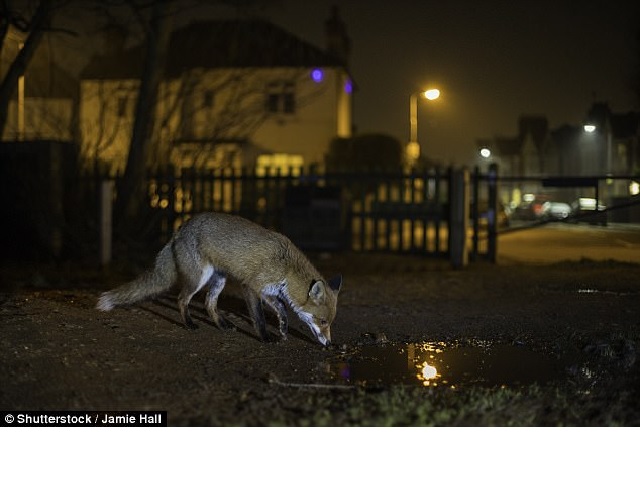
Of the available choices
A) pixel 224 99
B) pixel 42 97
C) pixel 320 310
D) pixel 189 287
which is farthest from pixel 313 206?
pixel 224 99

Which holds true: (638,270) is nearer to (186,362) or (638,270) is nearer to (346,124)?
(186,362)

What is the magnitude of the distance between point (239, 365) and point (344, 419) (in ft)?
6.81

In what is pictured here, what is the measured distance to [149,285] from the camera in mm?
9328

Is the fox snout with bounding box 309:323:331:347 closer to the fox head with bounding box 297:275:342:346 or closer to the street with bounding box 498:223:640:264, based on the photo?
the fox head with bounding box 297:275:342:346

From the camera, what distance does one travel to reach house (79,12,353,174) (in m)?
19.0

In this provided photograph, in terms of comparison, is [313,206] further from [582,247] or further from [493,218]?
[582,247]

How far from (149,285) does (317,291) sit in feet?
7.11

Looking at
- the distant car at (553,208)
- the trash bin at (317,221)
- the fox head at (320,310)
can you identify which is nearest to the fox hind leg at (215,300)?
the fox head at (320,310)

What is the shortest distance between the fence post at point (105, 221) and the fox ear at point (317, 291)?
26.8 ft

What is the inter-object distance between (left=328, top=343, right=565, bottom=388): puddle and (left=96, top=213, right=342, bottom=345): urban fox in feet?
2.31

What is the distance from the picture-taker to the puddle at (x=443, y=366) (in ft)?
22.8

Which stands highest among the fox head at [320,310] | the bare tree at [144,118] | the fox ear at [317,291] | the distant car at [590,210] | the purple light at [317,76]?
the purple light at [317,76]

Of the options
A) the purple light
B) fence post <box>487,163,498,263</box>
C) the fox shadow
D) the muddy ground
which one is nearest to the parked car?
the purple light

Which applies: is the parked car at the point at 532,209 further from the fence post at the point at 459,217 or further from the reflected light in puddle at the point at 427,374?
the reflected light in puddle at the point at 427,374
